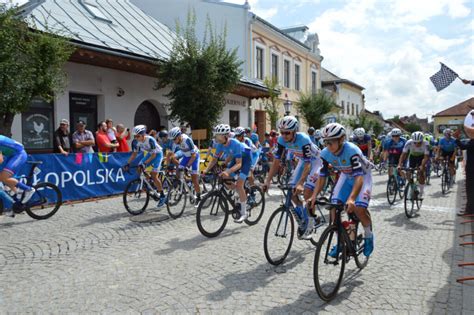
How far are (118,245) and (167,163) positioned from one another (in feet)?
12.4

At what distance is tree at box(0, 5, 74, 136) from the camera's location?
9055mm

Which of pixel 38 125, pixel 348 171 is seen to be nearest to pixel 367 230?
pixel 348 171

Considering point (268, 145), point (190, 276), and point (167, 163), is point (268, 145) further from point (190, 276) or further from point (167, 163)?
point (190, 276)

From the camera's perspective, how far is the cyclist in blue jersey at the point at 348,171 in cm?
479

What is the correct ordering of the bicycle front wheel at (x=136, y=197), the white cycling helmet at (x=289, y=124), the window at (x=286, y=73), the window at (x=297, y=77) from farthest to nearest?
the window at (x=297, y=77) → the window at (x=286, y=73) → the bicycle front wheel at (x=136, y=197) → the white cycling helmet at (x=289, y=124)

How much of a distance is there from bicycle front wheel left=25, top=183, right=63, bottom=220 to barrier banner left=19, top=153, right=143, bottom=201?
0.86 metres

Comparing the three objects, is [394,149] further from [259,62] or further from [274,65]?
[274,65]

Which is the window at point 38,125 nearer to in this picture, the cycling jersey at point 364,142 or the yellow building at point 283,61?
the cycling jersey at point 364,142

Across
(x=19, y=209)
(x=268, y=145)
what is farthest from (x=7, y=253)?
(x=268, y=145)

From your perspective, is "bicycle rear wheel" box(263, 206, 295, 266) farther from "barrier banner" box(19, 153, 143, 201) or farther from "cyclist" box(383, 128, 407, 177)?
"barrier banner" box(19, 153, 143, 201)

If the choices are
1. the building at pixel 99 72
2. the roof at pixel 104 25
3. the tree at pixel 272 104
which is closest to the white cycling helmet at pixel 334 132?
the building at pixel 99 72

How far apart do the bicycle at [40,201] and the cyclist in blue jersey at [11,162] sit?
25cm

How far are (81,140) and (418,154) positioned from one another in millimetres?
9058

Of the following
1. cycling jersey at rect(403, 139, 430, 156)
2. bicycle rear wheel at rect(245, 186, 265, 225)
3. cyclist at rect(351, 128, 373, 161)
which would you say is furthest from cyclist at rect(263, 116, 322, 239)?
cyclist at rect(351, 128, 373, 161)
